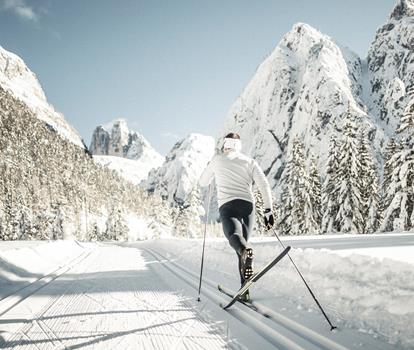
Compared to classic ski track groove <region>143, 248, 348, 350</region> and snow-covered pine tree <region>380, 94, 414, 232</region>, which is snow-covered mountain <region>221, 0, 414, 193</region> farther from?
classic ski track groove <region>143, 248, 348, 350</region>

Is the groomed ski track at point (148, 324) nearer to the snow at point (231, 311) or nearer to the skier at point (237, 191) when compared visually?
the snow at point (231, 311)

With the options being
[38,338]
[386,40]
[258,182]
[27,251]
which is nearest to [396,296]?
[258,182]

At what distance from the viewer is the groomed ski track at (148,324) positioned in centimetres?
290

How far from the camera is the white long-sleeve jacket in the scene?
462 cm

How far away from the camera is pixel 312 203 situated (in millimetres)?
37719

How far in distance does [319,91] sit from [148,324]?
148m

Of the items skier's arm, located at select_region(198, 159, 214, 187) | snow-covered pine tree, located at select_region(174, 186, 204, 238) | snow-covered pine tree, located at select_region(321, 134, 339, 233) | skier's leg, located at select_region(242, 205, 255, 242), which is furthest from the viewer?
snow-covered pine tree, located at select_region(174, 186, 204, 238)

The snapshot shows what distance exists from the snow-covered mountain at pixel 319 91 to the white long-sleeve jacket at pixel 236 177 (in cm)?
11221

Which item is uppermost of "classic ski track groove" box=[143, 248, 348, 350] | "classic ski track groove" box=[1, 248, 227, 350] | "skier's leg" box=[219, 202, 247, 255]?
"skier's leg" box=[219, 202, 247, 255]

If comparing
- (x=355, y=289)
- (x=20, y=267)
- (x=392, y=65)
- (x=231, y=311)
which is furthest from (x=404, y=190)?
(x=392, y=65)

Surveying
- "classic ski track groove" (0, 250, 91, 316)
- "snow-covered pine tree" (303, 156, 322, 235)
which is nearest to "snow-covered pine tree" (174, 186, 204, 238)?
"snow-covered pine tree" (303, 156, 322, 235)

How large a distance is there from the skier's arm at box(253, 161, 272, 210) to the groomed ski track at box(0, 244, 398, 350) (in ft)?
4.33

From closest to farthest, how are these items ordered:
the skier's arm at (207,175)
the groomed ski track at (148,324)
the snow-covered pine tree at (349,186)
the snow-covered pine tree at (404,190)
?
the groomed ski track at (148,324) < the skier's arm at (207,175) < the snow-covered pine tree at (404,190) < the snow-covered pine tree at (349,186)

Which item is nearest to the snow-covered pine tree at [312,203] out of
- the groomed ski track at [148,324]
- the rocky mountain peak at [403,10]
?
the groomed ski track at [148,324]
